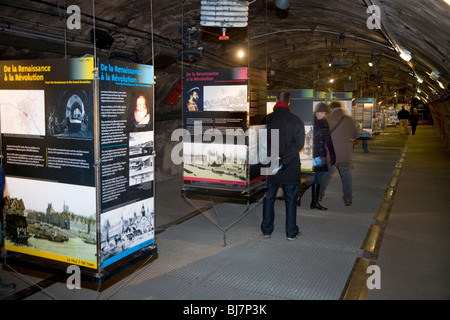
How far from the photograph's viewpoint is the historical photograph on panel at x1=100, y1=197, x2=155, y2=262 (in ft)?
12.5

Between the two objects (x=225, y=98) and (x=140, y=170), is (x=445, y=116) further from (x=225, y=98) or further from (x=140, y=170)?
(x=140, y=170)

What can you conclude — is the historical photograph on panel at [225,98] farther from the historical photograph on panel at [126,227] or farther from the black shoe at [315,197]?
the black shoe at [315,197]

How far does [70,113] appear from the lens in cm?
373

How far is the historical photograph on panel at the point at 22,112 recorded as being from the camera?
3.89 m

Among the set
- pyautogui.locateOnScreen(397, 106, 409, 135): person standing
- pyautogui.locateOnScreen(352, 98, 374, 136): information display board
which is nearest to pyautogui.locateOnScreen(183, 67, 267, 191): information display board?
pyautogui.locateOnScreen(352, 98, 374, 136): information display board

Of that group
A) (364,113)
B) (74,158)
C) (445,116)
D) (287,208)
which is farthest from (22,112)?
(445,116)

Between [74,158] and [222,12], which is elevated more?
[222,12]

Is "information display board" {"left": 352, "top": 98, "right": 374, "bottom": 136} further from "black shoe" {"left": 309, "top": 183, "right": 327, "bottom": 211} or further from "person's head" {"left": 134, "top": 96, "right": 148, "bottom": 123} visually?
"person's head" {"left": 134, "top": 96, "right": 148, "bottom": 123}

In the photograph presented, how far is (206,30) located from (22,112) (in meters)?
7.17

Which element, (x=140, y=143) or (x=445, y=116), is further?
(x=445, y=116)

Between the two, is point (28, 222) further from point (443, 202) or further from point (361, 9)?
point (443, 202)

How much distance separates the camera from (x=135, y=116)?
409 cm

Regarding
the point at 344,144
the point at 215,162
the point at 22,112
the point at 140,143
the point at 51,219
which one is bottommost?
the point at 51,219
